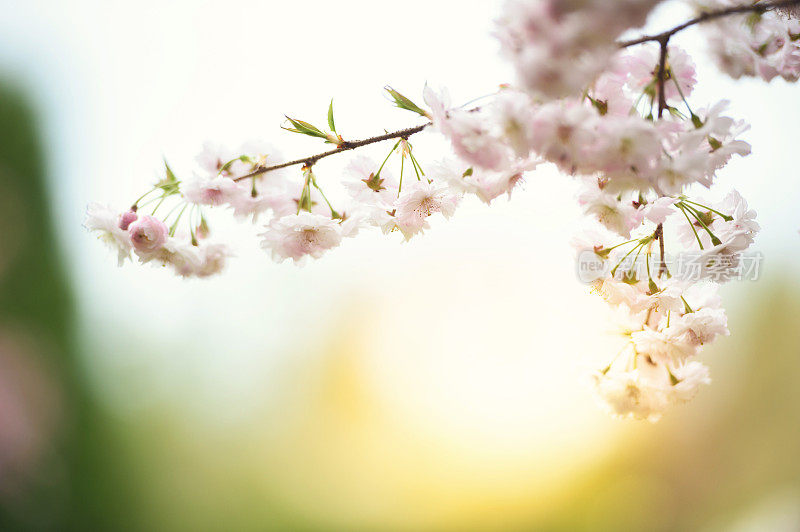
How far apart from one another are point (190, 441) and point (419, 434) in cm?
159

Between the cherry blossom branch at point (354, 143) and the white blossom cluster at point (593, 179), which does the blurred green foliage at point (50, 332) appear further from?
the cherry blossom branch at point (354, 143)

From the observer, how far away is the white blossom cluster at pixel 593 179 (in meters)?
0.43

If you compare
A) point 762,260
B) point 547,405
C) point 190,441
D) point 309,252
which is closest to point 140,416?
point 190,441

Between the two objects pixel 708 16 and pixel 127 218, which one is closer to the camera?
pixel 708 16

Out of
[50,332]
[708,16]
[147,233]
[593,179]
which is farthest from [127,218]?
[50,332]

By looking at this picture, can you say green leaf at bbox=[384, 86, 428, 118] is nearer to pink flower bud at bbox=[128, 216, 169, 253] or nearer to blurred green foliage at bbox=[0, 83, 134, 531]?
pink flower bud at bbox=[128, 216, 169, 253]

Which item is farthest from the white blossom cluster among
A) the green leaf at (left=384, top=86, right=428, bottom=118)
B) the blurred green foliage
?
the blurred green foliage

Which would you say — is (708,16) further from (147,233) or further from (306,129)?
(147,233)

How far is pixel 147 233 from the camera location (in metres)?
0.74

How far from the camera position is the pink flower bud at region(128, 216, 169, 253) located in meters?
0.74

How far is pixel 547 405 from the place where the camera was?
365 centimetres

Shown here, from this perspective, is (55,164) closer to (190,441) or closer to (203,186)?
(190,441)

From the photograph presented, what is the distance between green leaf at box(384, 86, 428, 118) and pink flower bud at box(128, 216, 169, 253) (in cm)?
37

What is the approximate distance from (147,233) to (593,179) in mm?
550
